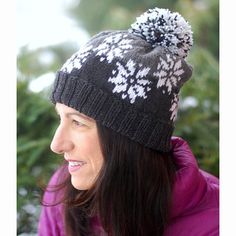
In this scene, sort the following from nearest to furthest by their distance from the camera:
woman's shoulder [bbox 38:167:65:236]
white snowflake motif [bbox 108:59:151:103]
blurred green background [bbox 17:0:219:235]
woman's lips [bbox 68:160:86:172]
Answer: white snowflake motif [bbox 108:59:151:103], woman's lips [bbox 68:160:86:172], woman's shoulder [bbox 38:167:65:236], blurred green background [bbox 17:0:219:235]

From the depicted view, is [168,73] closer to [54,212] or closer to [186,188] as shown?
[186,188]

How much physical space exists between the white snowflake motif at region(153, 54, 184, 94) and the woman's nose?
27cm

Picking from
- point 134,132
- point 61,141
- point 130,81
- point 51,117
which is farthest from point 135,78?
point 51,117

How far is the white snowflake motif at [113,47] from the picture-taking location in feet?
3.59

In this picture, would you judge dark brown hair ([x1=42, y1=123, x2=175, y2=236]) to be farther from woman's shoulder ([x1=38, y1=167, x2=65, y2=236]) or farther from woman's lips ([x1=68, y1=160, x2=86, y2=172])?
woman's shoulder ([x1=38, y1=167, x2=65, y2=236])

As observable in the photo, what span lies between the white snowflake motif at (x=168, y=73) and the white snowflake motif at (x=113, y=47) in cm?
10

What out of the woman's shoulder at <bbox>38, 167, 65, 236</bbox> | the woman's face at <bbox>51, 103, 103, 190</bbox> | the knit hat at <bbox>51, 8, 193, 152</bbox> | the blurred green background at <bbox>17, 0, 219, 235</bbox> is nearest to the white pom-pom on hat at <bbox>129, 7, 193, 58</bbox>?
the knit hat at <bbox>51, 8, 193, 152</bbox>

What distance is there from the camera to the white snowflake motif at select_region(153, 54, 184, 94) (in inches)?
43.2

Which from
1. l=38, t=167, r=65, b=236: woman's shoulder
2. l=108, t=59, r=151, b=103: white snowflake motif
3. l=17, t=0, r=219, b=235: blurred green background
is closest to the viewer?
l=108, t=59, r=151, b=103: white snowflake motif

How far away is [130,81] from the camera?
42.4 inches

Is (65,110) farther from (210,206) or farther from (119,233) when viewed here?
(210,206)

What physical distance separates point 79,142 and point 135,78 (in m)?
0.23

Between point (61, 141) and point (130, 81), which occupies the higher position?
point (130, 81)
